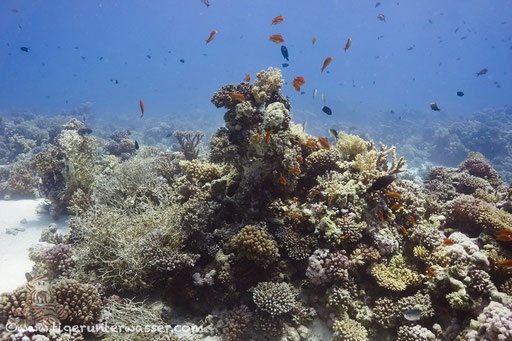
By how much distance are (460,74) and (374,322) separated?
8295 inches

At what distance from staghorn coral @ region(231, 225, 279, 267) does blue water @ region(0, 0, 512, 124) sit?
109442 mm

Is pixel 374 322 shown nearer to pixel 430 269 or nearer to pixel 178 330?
pixel 430 269

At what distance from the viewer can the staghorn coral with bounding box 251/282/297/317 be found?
3930 mm

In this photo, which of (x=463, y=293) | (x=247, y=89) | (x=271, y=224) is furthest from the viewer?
(x=247, y=89)

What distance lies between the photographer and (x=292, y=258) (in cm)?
452

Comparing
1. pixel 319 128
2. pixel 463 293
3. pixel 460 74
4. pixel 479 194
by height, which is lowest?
pixel 463 293

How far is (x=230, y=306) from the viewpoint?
4.45 m

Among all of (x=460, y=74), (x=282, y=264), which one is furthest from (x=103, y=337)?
(x=460, y=74)

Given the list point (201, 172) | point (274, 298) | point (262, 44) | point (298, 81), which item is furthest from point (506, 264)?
point (262, 44)

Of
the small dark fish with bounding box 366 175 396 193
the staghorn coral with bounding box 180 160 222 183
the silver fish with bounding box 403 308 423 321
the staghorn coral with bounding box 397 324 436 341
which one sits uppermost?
the staghorn coral with bounding box 180 160 222 183

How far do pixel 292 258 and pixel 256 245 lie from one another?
850 mm

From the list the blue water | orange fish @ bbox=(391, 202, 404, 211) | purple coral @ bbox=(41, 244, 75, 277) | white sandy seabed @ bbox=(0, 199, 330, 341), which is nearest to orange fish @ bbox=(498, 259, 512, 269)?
orange fish @ bbox=(391, 202, 404, 211)

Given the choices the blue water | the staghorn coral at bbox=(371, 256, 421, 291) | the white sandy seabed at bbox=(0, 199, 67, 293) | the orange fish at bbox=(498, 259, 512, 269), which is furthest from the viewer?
the blue water

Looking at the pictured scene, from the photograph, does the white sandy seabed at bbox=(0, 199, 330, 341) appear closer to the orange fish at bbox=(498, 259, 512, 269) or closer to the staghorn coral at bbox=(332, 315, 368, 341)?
the staghorn coral at bbox=(332, 315, 368, 341)
